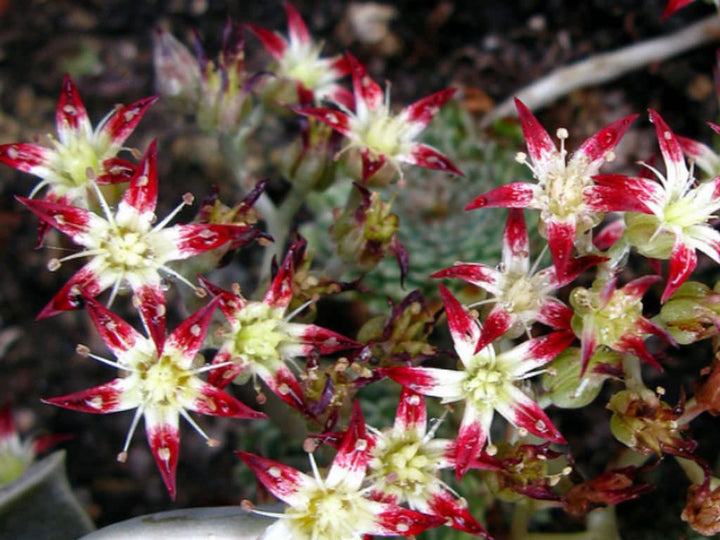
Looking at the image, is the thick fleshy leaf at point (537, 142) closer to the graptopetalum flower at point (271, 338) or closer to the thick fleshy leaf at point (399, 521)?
the graptopetalum flower at point (271, 338)

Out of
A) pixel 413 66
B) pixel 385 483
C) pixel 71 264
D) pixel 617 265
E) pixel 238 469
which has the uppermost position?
pixel 413 66

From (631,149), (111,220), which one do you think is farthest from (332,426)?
(631,149)

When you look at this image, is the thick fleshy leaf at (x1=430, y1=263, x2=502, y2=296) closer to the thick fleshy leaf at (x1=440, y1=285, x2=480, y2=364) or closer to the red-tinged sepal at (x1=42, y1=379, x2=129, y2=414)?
the thick fleshy leaf at (x1=440, y1=285, x2=480, y2=364)

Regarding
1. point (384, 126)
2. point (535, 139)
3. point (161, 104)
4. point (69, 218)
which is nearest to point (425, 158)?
point (384, 126)

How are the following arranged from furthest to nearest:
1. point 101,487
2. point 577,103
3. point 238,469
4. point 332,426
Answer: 1. point 577,103
2. point 101,487
3. point 238,469
4. point 332,426

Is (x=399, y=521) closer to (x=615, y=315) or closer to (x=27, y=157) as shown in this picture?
(x=615, y=315)

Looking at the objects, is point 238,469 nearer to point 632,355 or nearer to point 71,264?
point 71,264
